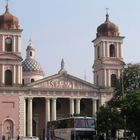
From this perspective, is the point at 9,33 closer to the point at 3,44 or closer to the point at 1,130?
the point at 3,44

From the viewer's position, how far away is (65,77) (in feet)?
283

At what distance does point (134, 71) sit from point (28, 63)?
1278 inches

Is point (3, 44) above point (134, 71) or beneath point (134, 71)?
above

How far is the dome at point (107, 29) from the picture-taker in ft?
286

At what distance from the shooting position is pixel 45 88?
84.4 meters

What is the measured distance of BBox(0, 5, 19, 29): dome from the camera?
8275 centimetres

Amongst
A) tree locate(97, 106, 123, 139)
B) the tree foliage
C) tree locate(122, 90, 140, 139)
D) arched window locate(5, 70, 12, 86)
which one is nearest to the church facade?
arched window locate(5, 70, 12, 86)

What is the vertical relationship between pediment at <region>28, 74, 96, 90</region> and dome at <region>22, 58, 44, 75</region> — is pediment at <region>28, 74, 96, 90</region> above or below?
below

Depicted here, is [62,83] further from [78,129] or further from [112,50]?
[78,129]

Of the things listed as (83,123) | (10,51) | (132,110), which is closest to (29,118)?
(10,51)

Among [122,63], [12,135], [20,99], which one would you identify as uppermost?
[122,63]

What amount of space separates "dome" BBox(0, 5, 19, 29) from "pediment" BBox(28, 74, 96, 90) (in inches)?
386

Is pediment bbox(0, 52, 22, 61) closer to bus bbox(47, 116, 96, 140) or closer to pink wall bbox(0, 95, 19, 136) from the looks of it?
pink wall bbox(0, 95, 19, 136)

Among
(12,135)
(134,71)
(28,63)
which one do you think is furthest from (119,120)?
(28,63)
